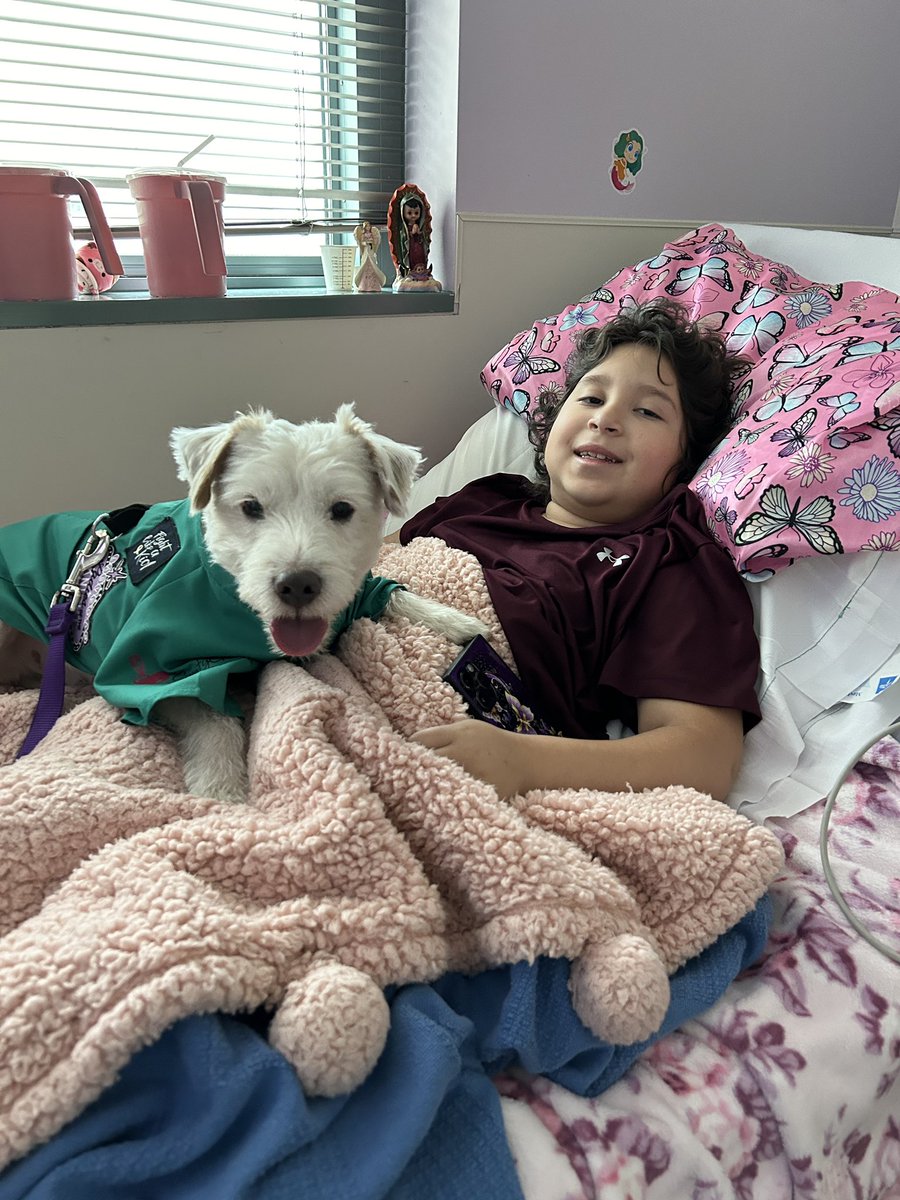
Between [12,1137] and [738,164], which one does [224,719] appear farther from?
[738,164]

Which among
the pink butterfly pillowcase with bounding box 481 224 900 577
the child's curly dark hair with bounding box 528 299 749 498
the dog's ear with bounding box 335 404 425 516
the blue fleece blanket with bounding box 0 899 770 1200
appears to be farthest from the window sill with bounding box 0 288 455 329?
the blue fleece blanket with bounding box 0 899 770 1200

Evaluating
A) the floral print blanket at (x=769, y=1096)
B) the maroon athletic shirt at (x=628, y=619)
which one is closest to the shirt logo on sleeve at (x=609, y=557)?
the maroon athletic shirt at (x=628, y=619)

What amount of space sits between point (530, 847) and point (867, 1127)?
42cm

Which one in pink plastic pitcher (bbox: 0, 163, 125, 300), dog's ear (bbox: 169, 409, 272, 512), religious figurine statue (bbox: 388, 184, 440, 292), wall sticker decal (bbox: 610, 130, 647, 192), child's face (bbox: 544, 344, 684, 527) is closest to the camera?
dog's ear (bbox: 169, 409, 272, 512)

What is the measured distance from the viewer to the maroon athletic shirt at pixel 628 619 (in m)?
1.08

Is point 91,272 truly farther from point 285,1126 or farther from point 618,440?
point 285,1126

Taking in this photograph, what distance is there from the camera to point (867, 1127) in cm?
77

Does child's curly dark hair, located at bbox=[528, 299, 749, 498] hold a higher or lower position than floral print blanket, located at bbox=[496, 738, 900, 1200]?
higher

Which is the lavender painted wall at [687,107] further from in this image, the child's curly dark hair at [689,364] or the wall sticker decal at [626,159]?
the child's curly dark hair at [689,364]

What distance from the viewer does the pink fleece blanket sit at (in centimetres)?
60

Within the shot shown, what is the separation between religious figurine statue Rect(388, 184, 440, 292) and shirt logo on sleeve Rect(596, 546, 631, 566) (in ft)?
3.39

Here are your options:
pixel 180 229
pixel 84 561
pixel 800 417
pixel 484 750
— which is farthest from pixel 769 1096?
pixel 180 229

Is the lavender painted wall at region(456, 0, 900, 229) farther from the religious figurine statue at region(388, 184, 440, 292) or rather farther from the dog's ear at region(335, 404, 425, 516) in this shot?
the dog's ear at region(335, 404, 425, 516)

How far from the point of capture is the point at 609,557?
4.10ft
